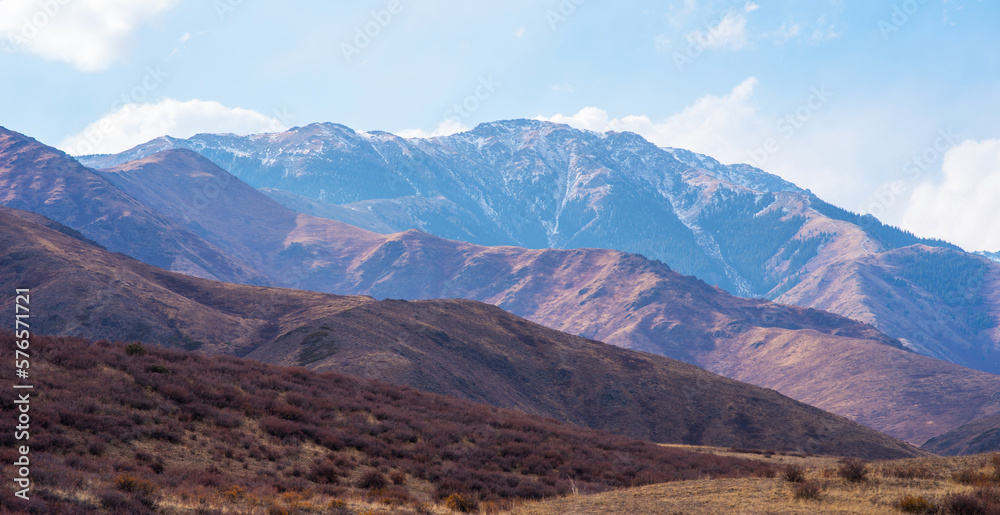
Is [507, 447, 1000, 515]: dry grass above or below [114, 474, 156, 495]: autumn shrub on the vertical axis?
below

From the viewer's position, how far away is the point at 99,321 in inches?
2928

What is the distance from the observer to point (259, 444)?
914 inches

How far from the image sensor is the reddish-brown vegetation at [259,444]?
17344 mm

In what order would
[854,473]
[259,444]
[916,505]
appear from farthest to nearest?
[259,444]
[854,473]
[916,505]

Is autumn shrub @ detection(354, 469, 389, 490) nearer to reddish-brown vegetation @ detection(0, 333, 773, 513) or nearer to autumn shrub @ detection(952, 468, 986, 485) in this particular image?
reddish-brown vegetation @ detection(0, 333, 773, 513)

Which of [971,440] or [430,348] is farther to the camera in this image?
[971,440]

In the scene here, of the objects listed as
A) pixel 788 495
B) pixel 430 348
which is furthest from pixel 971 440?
pixel 788 495

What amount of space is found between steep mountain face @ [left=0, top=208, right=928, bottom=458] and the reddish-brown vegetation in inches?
1069

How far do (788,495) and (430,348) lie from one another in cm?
6049

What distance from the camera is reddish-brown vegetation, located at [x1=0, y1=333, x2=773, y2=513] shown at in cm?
1734

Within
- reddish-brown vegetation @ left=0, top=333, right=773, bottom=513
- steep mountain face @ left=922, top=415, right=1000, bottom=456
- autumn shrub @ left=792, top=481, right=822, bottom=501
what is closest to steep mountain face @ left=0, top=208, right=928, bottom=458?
reddish-brown vegetation @ left=0, top=333, right=773, bottom=513

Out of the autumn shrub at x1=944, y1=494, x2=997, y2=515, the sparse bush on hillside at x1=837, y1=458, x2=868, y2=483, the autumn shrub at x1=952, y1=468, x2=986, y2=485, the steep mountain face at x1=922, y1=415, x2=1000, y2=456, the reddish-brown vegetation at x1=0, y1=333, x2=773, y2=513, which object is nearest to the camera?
the autumn shrub at x1=944, y1=494, x2=997, y2=515

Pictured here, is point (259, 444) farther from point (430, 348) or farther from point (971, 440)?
point (971, 440)

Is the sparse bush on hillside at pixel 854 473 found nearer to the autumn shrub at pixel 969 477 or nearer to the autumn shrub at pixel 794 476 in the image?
the autumn shrub at pixel 794 476
